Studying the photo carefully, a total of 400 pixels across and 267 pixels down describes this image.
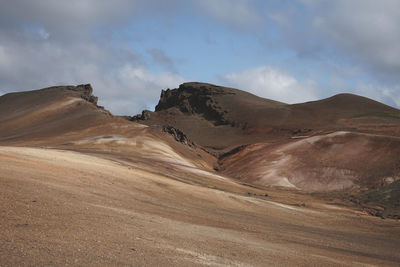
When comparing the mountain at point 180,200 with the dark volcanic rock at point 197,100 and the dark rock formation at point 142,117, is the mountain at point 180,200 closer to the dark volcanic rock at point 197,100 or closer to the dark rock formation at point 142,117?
the dark rock formation at point 142,117

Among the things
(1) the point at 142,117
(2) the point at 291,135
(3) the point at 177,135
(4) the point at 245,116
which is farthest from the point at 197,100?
(3) the point at 177,135

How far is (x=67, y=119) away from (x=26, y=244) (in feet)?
202

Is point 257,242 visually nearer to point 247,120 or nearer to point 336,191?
point 336,191

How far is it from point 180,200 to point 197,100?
101152 millimetres

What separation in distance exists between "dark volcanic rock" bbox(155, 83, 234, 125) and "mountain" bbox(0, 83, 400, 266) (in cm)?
4138

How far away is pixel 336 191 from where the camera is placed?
4353cm

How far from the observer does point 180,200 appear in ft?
63.3

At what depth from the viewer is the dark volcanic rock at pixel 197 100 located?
368 ft

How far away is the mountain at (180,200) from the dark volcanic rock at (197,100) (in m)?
41.4

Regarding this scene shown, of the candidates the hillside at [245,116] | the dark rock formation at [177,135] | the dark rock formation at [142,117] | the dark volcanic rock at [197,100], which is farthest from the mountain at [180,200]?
the dark volcanic rock at [197,100]

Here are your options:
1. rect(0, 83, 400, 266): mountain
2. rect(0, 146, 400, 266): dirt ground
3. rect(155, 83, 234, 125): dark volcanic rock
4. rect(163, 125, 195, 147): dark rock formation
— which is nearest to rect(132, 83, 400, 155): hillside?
rect(155, 83, 234, 125): dark volcanic rock

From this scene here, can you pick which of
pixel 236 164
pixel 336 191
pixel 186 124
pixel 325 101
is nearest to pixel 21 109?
pixel 186 124

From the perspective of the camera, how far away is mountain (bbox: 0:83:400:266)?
8586 millimetres

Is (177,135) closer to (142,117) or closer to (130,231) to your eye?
(142,117)
